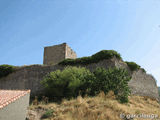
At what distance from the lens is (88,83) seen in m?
10.3

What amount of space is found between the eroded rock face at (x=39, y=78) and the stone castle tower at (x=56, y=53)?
5162mm

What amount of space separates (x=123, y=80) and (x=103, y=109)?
11.9 ft

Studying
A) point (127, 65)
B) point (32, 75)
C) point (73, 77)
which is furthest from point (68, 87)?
point (127, 65)

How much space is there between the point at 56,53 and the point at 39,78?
6610mm

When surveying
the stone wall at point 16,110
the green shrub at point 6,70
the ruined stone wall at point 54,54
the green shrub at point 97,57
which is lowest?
the stone wall at point 16,110

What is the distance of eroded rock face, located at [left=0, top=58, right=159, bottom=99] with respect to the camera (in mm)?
13414

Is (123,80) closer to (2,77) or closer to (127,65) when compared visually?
(127,65)

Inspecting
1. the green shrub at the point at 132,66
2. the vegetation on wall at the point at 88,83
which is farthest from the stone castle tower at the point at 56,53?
the vegetation on wall at the point at 88,83

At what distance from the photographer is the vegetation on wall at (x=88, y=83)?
31.6 ft

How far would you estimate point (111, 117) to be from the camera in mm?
6184

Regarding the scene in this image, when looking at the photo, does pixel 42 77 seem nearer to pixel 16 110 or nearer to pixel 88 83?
pixel 88 83

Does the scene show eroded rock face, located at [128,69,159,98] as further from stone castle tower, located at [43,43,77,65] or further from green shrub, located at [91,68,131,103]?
stone castle tower, located at [43,43,77,65]

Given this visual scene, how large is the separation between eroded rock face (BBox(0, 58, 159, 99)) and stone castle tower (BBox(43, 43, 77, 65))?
16.9 feet

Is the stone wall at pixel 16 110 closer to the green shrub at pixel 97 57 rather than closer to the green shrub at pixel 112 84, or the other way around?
the green shrub at pixel 112 84
